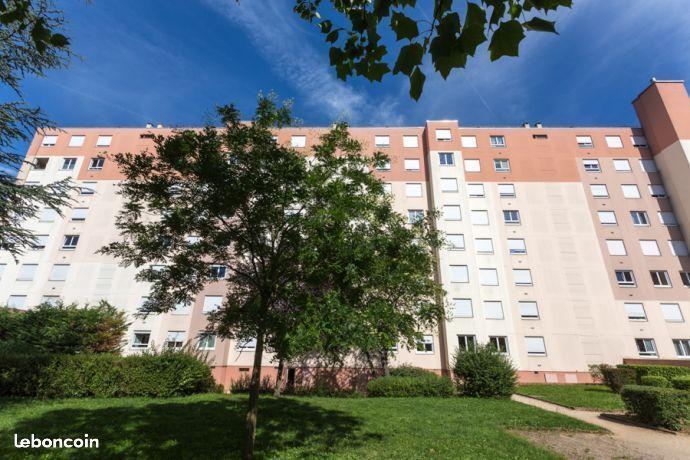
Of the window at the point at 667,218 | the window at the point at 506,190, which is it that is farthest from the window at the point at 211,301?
the window at the point at 667,218

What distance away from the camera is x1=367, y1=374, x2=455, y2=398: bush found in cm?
1844

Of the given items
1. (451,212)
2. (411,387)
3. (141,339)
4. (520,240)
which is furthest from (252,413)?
(520,240)

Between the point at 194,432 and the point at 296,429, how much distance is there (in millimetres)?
2911

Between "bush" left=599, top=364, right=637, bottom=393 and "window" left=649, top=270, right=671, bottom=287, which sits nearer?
"bush" left=599, top=364, right=637, bottom=393

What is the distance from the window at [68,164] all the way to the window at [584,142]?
179 ft

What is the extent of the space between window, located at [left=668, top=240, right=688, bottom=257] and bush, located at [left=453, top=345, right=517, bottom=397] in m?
25.2

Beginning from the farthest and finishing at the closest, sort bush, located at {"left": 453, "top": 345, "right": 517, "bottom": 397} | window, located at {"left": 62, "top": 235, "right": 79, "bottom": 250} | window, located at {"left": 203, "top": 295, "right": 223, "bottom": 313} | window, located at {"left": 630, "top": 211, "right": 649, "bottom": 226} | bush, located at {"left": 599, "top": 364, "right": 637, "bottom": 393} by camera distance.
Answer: window, located at {"left": 630, "top": 211, "right": 649, "bottom": 226} < window, located at {"left": 62, "top": 235, "right": 79, "bottom": 250} < window, located at {"left": 203, "top": 295, "right": 223, "bottom": 313} < bush, located at {"left": 599, "top": 364, "right": 637, "bottom": 393} < bush, located at {"left": 453, "top": 345, "right": 517, "bottom": 397}

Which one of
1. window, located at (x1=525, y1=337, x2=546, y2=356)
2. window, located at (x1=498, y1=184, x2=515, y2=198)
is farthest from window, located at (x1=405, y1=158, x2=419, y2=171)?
window, located at (x1=525, y1=337, x2=546, y2=356)

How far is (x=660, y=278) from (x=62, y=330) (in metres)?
45.6

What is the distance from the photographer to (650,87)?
34.6 metres

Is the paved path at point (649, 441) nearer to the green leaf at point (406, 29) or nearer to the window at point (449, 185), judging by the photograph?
the green leaf at point (406, 29)

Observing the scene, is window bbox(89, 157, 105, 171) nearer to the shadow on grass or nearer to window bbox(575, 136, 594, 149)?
the shadow on grass

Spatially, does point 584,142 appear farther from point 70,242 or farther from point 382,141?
point 70,242

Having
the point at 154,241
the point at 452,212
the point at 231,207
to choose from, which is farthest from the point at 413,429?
the point at 452,212
